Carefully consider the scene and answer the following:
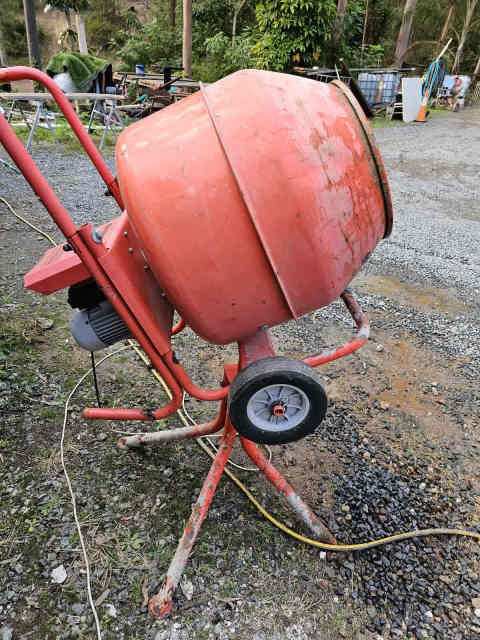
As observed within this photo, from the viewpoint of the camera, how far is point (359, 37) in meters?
19.0

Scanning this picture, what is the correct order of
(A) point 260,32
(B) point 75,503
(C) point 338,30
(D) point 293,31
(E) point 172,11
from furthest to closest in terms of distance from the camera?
1. (E) point 172,11
2. (A) point 260,32
3. (C) point 338,30
4. (D) point 293,31
5. (B) point 75,503

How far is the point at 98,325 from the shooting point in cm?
142

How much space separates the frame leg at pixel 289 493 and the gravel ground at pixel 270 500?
100mm

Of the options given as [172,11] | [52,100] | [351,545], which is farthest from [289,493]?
[172,11]

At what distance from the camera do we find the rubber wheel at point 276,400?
1.26 metres

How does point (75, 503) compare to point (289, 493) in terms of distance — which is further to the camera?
point (75, 503)

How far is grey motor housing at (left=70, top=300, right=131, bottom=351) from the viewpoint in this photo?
1.42m

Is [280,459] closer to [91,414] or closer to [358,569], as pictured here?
[358,569]

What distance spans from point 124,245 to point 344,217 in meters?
0.68

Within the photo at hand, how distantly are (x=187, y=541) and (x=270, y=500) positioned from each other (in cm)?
53

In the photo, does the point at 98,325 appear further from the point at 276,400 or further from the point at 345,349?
the point at 345,349

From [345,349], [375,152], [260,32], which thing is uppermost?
[260,32]

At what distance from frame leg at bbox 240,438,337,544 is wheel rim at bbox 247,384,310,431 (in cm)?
41

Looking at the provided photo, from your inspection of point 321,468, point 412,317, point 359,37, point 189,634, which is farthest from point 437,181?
point 359,37
